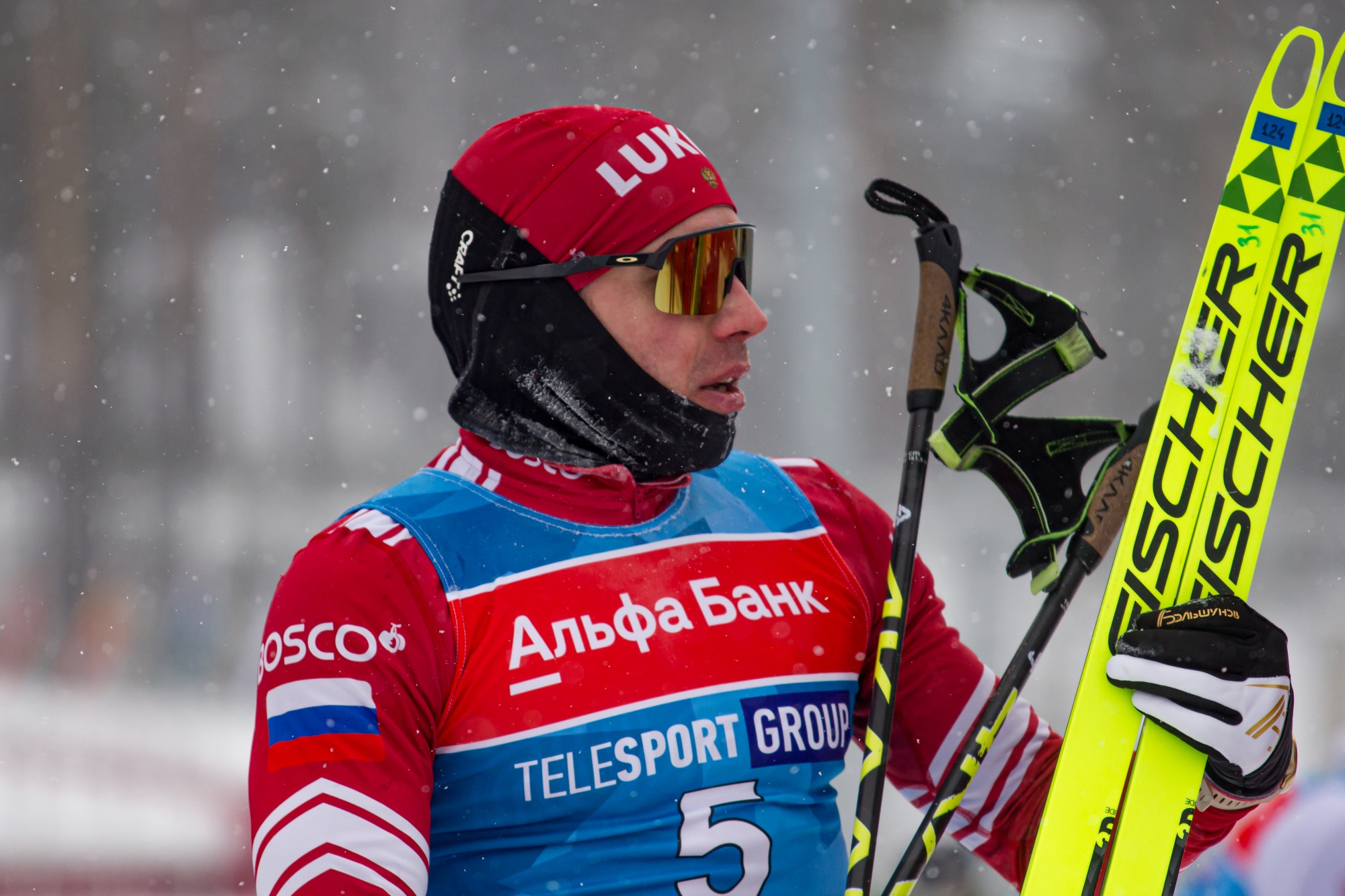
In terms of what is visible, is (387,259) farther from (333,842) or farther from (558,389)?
(333,842)

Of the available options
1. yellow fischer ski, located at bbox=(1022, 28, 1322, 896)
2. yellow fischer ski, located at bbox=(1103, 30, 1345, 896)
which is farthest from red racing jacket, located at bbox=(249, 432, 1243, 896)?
yellow fischer ski, located at bbox=(1103, 30, 1345, 896)

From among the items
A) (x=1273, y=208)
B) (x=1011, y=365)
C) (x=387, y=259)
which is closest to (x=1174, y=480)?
(x=1011, y=365)

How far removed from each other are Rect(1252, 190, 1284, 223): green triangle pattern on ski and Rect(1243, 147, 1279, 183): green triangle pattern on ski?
0.04 ft

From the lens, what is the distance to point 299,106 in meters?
4.20

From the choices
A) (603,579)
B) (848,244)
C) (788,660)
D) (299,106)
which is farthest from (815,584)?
(299,106)

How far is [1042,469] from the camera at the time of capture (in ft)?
4.17

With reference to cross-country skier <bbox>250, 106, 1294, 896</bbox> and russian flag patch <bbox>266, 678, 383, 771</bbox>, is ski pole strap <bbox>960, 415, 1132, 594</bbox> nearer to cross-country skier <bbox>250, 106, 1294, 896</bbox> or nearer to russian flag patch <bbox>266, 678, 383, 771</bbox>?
cross-country skier <bbox>250, 106, 1294, 896</bbox>

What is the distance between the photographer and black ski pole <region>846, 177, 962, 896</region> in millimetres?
1126

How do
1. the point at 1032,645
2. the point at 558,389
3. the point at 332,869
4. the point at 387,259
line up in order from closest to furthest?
the point at 332,869, the point at 558,389, the point at 1032,645, the point at 387,259

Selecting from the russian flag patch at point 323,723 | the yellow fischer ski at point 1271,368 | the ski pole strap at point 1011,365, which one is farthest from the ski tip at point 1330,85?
the russian flag patch at point 323,723

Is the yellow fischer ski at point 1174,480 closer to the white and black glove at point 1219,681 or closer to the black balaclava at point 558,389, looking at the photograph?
the white and black glove at point 1219,681

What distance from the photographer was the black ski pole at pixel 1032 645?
3.86 ft

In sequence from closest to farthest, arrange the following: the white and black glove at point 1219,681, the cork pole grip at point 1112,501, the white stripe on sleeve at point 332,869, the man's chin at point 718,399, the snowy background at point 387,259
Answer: the white stripe on sleeve at point 332,869
the white and black glove at point 1219,681
the man's chin at point 718,399
the cork pole grip at point 1112,501
the snowy background at point 387,259

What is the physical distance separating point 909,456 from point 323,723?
0.67 metres
